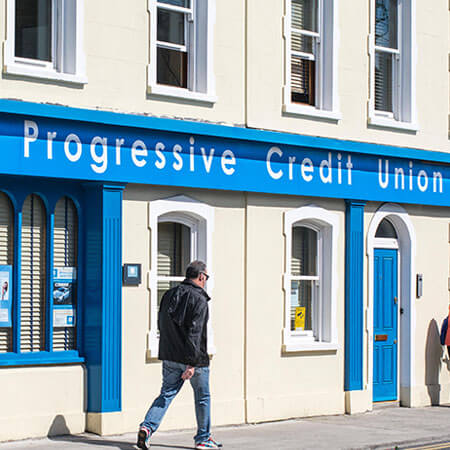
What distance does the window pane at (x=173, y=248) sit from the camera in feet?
46.2

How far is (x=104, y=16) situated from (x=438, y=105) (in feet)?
23.3

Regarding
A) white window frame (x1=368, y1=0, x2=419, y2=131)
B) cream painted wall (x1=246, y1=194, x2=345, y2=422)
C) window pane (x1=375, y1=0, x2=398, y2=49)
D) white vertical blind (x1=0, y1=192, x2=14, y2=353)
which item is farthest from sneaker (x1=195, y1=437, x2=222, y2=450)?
window pane (x1=375, y1=0, x2=398, y2=49)

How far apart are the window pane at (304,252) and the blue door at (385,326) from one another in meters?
1.34

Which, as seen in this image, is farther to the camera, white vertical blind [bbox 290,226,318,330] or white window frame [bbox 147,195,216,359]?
white vertical blind [bbox 290,226,318,330]

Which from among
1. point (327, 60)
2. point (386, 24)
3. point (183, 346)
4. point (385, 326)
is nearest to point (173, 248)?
point (183, 346)

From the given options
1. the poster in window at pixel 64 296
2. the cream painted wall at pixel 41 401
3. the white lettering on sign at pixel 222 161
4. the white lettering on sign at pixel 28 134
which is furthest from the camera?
the poster in window at pixel 64 296

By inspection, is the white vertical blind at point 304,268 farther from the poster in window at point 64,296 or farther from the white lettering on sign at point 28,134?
the white lettering on sign at point 28,134

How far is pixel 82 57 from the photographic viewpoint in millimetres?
12812

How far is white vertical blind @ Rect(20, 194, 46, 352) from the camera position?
41.4 ft

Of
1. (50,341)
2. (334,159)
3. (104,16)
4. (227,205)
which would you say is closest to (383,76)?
(334,159)

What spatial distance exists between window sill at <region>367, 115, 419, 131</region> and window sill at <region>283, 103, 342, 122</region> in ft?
2.71

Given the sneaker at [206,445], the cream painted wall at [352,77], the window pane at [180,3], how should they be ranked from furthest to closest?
the cream painted wall at [352,77], the window pane at [180,3], the sneaker at [206,445]

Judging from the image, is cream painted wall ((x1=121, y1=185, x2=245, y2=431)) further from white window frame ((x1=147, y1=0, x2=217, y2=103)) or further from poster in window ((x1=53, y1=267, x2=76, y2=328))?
white window frame ((x1=147, y1=0, x2=217, y2=103))

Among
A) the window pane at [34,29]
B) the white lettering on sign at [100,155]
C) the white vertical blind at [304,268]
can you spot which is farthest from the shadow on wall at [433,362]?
the window pane at [34,29]
